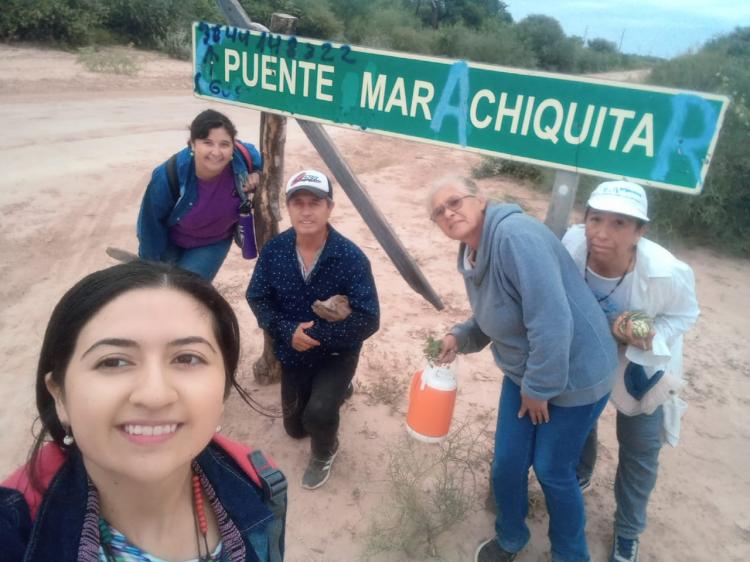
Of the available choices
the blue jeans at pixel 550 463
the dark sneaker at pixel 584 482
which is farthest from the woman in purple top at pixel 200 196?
the dark sneaker at pixel 584 482

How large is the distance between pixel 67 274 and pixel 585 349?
4.36 meters

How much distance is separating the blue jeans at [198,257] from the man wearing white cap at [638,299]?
195 cm

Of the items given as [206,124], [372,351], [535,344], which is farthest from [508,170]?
[535,344]

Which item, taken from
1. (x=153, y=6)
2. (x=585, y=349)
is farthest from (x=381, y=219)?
(x=153, y=6)

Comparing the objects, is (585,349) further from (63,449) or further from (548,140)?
(63,449)

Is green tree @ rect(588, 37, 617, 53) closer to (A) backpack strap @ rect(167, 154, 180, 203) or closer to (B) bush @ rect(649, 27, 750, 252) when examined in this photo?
(B) bush @ rect(649, 27, 750, 252)

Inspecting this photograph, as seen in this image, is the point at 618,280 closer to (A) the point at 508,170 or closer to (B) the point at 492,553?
(B) the point at 492,553

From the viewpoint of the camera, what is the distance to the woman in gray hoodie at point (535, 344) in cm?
179

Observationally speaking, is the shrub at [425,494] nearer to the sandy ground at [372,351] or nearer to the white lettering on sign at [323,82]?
the sandy ground at [372,351]

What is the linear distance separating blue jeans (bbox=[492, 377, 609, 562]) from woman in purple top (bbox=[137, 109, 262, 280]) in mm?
1657

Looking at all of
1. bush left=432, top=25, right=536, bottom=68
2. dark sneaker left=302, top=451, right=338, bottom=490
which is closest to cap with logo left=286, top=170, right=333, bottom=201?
dark sneaker left=302, top=451, right=338, bottom=490

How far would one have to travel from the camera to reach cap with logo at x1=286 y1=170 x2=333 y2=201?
233 cm

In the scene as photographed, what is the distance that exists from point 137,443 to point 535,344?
1267mm

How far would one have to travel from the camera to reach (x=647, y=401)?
2.12 metres
